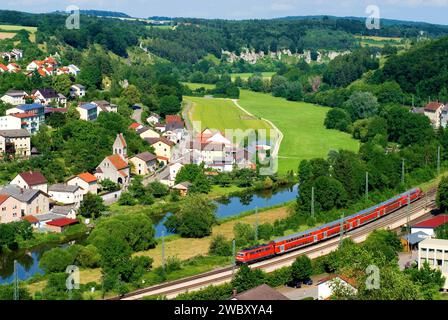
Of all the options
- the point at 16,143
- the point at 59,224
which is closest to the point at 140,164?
the point at 16,143

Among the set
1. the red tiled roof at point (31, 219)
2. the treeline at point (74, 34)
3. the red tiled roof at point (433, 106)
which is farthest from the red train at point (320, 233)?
the treeline at point (74, 34)

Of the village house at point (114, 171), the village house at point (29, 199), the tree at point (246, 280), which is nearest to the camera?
the tree at point (246, 280)

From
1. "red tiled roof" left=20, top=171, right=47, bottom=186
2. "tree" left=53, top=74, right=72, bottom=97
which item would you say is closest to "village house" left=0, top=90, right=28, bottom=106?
"tree" left=53, top=74, right=72, bottom=97

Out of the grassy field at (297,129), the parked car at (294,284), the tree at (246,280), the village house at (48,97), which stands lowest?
the grassy field at (297,129)

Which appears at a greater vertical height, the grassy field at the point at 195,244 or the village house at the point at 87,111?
the village house at the point at 87,111

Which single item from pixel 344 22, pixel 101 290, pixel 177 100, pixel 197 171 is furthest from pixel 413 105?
pixel 344 22

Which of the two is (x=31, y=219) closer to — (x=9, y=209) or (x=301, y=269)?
(x=9, y=209)

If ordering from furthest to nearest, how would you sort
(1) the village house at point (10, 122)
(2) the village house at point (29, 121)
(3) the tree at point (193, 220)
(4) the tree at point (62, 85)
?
(4) the tree at point (62, 85) < (2) the village house at point (29, 121) < (1) the village house at point (10, 122) < (3) the tree at point (193, 220)

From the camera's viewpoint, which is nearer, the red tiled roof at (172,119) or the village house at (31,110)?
the village house at (31,110)

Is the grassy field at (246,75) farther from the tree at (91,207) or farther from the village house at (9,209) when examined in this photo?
the village house at (9,209)
